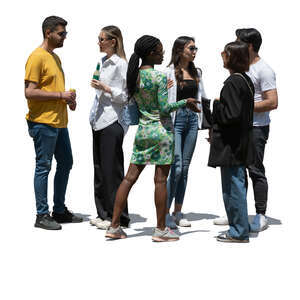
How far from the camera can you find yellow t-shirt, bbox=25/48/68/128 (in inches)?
316

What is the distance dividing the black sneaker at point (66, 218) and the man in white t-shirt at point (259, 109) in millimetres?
1837

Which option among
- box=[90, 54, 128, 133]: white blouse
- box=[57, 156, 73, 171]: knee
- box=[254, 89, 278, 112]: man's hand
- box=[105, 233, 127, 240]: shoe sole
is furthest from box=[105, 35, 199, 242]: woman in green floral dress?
box=[57, 156, 73, 171]: knee

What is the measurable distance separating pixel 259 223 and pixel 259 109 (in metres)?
1.43

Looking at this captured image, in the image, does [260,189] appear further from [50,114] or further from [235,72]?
[50,114]

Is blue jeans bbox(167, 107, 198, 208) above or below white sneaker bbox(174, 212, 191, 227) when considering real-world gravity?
above

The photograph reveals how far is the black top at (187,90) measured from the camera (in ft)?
27.1

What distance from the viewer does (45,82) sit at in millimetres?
8133

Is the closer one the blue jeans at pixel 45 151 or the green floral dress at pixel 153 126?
the green floral dress at pixel 153 126

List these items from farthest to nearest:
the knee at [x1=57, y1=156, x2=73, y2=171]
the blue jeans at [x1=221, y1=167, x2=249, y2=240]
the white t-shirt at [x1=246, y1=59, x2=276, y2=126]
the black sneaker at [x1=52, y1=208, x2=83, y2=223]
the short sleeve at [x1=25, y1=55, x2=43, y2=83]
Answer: the black sneaker at [x1=52, y1=208, x2=83, y2=223] → the knee at [x1=57, y1=156, x2=73, y2=171] → the white t-shirt at [x1=246, y1=59, x2=276, y2=126] → the short sleeve at [x1=25, y1=55, x2=43, y2=83] → the blue jeans at [x1=221, y1=167, x2=249, y2=240]

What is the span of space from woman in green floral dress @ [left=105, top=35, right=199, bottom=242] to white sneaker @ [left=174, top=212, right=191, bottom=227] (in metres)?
0.92

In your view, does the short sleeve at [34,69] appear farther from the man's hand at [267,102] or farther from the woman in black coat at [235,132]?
the man's hand at [267,102]

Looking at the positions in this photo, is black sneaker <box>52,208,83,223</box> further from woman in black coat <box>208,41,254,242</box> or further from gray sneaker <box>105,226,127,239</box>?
woman in black coat <box>208,41,254,242</box>

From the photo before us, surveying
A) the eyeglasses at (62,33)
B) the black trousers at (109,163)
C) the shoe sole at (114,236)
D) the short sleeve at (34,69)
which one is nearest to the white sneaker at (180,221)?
the black trousers at (109,163)

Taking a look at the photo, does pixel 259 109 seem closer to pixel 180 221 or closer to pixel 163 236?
pixel 180 221
